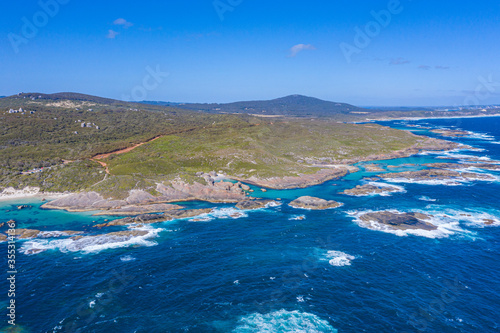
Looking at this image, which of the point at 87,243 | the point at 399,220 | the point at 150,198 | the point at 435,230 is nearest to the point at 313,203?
the point at 399,220

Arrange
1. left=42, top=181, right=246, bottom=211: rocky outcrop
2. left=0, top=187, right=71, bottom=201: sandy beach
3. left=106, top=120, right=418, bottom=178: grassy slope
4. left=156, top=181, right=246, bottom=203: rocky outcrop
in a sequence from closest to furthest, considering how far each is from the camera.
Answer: left=42, top=181, right=246, bottom=211: rocky outcrop, left=0, top=187, right=71, bottom=201: sandy beach, left=156, top=181, right=246, bottom=203: rocky outcrop, left=106, top=120, right=418, bottom=178: grassy slope

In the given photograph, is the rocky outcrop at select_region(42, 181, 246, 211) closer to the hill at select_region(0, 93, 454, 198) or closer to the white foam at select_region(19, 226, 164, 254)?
the hill at select_region(0, 93, 454, 198)

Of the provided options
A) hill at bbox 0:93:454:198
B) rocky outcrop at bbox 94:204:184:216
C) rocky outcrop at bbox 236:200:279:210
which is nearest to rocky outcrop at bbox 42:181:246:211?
rocky outcrop at bbox 94:204:184:216

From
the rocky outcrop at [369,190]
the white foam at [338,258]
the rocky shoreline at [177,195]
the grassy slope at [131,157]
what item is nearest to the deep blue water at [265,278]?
the white foam at [338,258]

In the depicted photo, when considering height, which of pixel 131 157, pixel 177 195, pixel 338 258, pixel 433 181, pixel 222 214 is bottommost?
pixel 338 258

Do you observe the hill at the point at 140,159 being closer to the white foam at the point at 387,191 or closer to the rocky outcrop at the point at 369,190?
the rocky outcrop at the point at 369,190

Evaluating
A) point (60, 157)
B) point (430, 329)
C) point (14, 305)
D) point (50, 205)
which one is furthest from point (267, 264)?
point (60, 157)

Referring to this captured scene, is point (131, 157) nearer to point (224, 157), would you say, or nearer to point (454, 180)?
point (224, 157)
